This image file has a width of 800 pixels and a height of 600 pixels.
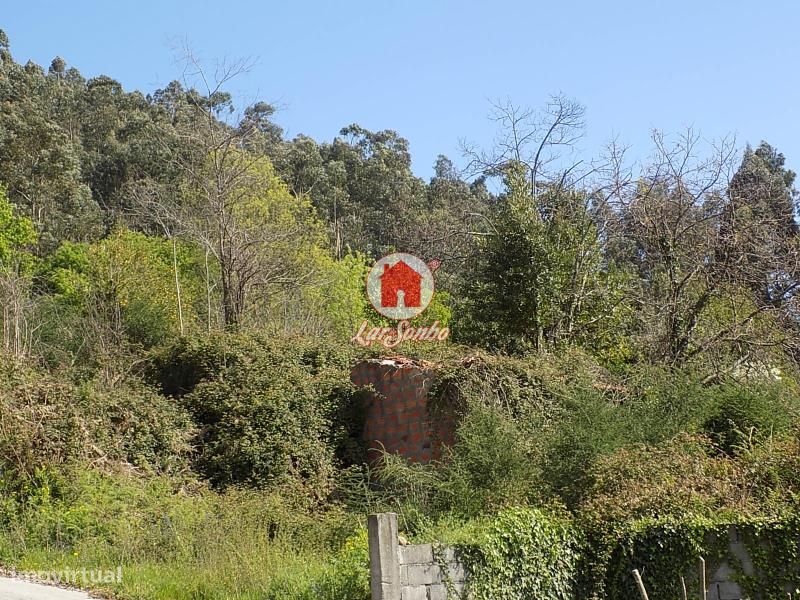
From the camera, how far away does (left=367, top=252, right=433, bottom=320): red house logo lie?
2523 centimetres

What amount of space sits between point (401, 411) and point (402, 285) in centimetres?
Result: 958

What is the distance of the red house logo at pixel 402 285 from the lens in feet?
Result: 82.8

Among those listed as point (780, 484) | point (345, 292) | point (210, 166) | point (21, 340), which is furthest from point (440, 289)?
point (780, 484)

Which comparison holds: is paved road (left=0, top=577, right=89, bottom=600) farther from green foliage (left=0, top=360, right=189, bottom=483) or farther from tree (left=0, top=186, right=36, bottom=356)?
tree (left=0, top=186, right=36, bottom=356)

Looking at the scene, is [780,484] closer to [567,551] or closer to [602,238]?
[567,551]

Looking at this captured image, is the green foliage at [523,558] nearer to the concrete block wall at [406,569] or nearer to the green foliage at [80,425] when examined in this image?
the concrete block wall at [406,569]

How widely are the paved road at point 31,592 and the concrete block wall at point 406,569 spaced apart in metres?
3.44

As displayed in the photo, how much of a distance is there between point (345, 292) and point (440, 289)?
413cm

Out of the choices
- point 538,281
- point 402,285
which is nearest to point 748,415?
point 538,281

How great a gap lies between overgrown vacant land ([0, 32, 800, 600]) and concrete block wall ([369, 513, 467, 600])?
0.99 feet

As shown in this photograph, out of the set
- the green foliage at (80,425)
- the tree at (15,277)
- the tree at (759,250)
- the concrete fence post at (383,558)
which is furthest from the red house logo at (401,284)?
the concrete fence post at (383,558)

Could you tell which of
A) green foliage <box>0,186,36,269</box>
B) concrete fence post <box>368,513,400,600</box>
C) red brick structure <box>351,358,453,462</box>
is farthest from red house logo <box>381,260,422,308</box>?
concrete fence post <box>368,513,400,600</box>

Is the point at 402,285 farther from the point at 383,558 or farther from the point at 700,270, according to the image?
the point at 383,558

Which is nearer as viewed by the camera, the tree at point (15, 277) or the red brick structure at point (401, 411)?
the red brick structure at point (401, 411)
